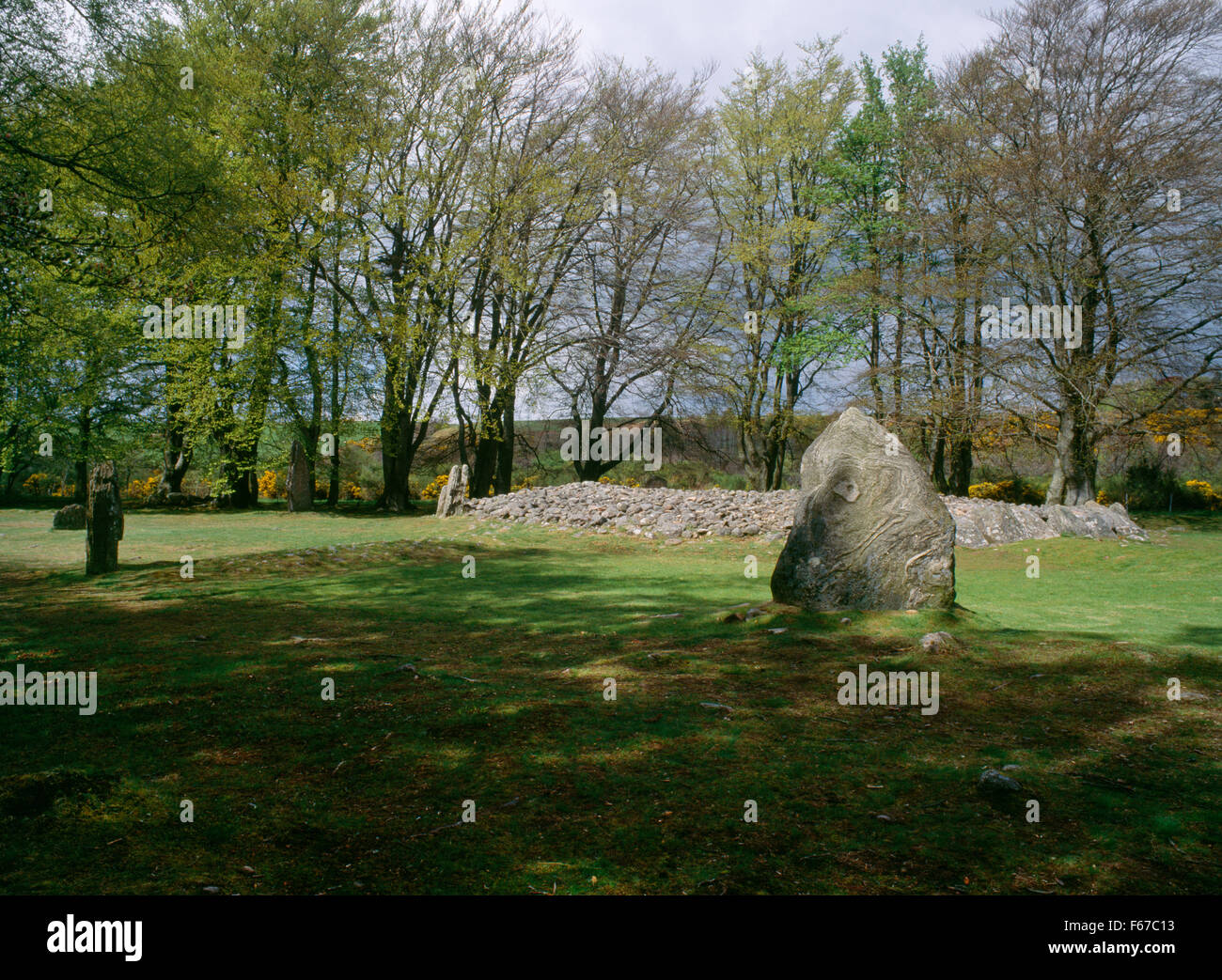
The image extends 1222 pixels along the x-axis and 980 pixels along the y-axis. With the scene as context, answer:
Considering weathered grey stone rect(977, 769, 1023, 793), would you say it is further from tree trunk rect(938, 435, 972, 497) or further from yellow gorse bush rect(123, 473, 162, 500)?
yellow gorse bush rect(123, 473, 162, 500)

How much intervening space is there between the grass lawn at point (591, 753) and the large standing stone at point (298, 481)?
14.7 meters

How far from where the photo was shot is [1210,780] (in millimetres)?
4109

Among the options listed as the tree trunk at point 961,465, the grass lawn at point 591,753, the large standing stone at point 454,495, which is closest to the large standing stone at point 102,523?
the grass lawn at point 591,753

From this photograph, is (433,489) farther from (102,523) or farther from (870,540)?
(870,540)

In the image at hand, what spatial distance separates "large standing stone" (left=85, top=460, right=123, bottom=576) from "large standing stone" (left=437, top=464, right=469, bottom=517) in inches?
452

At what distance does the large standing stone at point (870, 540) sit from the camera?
25.3 feet

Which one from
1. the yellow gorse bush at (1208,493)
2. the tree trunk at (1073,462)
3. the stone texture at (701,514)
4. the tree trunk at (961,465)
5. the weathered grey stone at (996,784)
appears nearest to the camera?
the weathered grey stone at (996,784)

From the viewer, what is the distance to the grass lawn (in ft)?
10.5

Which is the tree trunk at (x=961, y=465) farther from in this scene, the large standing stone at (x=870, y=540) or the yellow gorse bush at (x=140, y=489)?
the yellow gorse bush at (x=140, y=489)

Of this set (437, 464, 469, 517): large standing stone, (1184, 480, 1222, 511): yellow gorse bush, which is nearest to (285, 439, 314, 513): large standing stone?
(437, 464, 469, 517): large standing stone

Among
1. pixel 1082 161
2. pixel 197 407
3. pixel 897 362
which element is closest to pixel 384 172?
pixel 197 407

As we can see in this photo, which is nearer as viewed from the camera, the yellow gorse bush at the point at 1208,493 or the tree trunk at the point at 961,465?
the yellow gorse bush at the point at 1208,493

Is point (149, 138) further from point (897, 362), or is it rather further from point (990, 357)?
point (897, 362)
